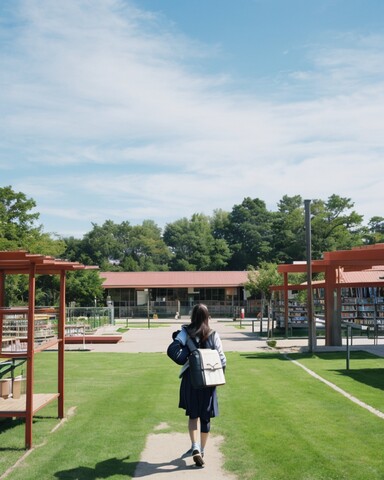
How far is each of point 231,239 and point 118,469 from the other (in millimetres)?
83971

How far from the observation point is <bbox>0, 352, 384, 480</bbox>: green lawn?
649 cm

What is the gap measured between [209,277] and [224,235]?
3327 centimetres

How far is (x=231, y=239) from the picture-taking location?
90.1 meters

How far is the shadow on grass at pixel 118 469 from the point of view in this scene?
20.6 ft

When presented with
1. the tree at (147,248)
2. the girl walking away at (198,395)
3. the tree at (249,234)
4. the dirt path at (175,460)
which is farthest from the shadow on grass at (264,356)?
the tree at (147,248)

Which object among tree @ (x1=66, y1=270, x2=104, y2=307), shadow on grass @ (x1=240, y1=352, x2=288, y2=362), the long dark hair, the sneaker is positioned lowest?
shadow on grass @ (x1=240, y1=352, x2=288, y2=362)

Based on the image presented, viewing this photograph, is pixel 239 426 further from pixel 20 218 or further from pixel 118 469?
pixel 20 218

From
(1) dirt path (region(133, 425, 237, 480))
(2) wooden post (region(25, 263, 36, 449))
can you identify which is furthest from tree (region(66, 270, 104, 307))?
(1) dirt path (region(133, 425, 237, 480))

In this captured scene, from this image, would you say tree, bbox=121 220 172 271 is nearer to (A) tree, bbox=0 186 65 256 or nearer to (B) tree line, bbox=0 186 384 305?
(B) tree line, bbox=0 186 384 305

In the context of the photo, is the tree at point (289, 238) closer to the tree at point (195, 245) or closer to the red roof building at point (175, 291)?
the tree at point (195, 245)

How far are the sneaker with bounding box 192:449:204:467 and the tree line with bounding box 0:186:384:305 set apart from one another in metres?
55.3

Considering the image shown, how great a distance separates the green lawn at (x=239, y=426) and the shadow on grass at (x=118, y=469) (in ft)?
0.04

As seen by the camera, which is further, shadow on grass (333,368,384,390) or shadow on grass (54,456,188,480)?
shadow on grass (333,368,384,390)

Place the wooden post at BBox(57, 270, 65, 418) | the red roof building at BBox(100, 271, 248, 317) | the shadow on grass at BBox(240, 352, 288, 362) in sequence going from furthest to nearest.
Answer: the red roof building at BBox(100, 271, 248, 317) → the shadow on grass at BBox(240, 352, 288, 362) → the wooden post at BBox(57, 270, 65, 418)
